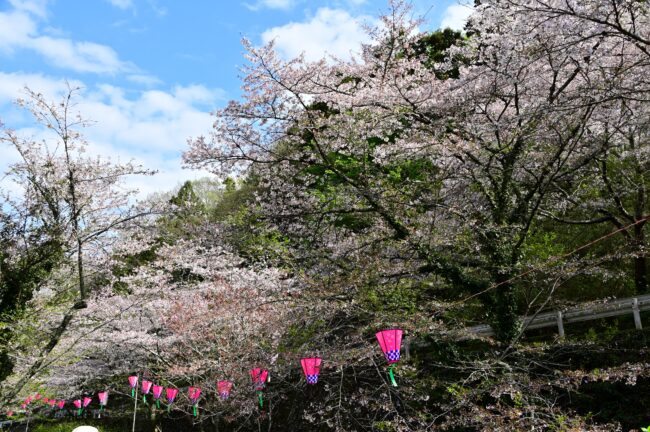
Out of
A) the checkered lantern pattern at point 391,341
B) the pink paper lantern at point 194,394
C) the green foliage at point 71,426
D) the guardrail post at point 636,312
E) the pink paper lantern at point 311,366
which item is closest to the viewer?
the checkered lantern pattern at point 391,341

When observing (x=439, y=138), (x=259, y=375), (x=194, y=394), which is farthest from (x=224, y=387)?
(x=439, y=138)

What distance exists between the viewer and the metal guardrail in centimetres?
773

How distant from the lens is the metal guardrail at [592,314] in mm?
7734

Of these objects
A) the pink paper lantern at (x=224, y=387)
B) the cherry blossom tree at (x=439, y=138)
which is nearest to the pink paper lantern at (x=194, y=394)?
the pink paper lantern at (x=224, y=387)

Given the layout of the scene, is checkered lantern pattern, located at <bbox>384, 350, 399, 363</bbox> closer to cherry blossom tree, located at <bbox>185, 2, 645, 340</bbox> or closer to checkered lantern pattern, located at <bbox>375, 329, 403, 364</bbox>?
checkered lantern pattern, located at <bbox>375, 329, 403, 364</bbox>

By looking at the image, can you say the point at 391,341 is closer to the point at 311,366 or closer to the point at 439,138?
the point at 311,366

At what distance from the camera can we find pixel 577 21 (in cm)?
500

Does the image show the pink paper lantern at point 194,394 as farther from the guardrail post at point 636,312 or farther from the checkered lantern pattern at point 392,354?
the guardrail post at point 636,312

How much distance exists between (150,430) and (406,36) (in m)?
14.3

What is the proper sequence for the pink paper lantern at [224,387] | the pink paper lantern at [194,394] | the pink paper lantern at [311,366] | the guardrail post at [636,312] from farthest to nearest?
the pink paper lantern at [194,394] < the pink paper lantern at [224,387] < the guardrail post at [636,312] < the pink paper lantern at [311,366]

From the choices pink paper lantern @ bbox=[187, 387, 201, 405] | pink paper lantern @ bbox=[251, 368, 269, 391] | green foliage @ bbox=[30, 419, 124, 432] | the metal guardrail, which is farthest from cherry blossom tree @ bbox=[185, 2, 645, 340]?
green foliage @ bbox=[30, 419, 124, 432]

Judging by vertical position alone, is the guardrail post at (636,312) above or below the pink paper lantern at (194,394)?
above

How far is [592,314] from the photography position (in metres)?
8.74

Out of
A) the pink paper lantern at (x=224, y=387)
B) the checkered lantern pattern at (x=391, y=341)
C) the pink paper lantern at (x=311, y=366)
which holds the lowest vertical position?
the pink paper lantern at (x=224, y=387)
